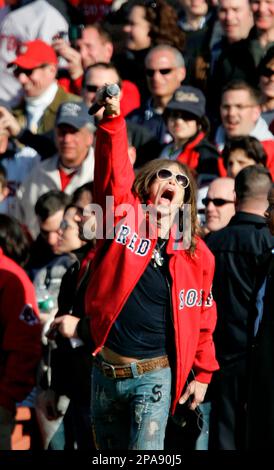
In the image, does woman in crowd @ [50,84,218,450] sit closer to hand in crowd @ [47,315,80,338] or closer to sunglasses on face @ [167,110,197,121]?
hand in crowd @ [47,315,80,338]

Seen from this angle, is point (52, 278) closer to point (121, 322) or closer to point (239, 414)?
point (239, 414)

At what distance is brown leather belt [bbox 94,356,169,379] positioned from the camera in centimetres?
661

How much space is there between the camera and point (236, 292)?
8.23 metres

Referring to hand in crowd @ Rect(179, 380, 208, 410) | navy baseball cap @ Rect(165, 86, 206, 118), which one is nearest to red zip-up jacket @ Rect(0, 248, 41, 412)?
hand in crowd @ Rect(179, 380, 208, 410)

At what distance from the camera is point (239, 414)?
8328 millimetres

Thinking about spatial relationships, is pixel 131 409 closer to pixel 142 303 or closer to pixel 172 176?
pixel 142 303

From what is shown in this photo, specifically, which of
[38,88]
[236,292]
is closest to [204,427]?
[236,292]

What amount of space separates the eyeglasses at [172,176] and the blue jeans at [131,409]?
0.96m

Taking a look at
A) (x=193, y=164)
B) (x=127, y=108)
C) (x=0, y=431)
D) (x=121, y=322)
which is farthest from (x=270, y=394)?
(x=127, y=108)

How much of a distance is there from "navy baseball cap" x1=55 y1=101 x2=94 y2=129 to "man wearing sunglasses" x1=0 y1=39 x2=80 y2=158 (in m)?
0.73

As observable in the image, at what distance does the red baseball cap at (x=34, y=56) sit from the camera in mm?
11266

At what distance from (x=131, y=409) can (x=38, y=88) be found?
5.14m

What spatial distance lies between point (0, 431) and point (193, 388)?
6.81ft

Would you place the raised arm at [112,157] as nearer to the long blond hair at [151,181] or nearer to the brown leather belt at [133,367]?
the long blond hair at [151,181]
